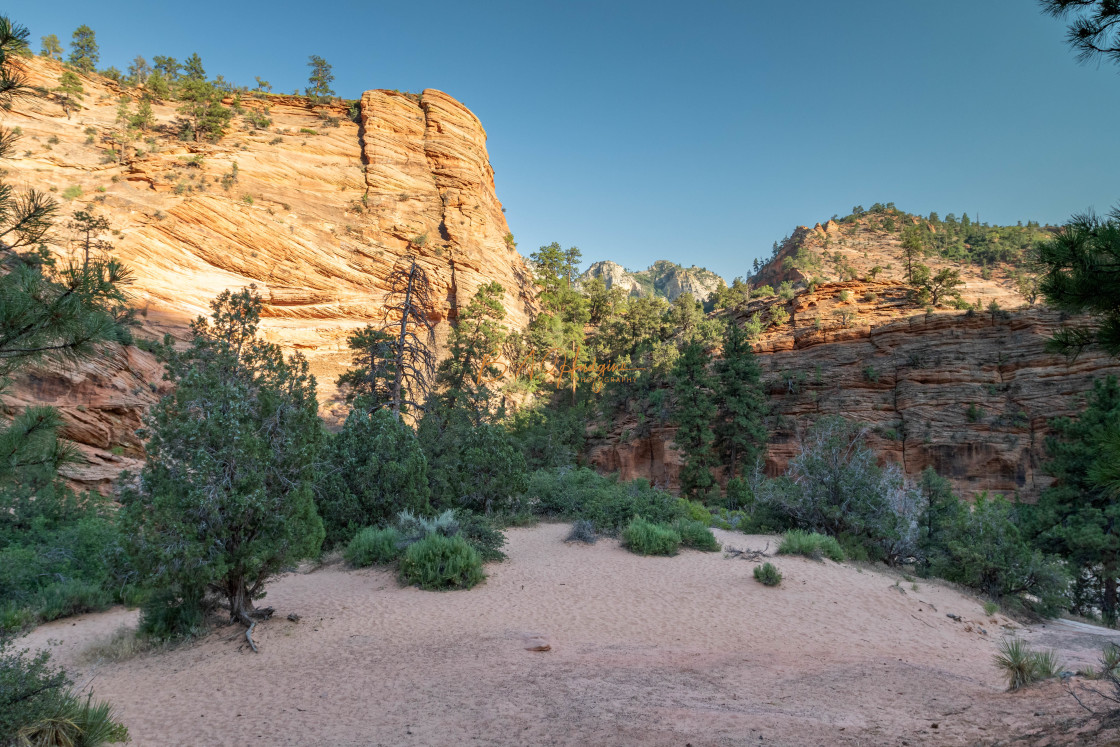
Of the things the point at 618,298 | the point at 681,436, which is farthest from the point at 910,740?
the point at 618,298

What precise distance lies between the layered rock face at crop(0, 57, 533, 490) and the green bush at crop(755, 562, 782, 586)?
2213 centimetres

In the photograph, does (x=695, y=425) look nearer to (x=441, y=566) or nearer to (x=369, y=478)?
(x=369, y=478)

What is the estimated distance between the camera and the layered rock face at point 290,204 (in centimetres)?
2983

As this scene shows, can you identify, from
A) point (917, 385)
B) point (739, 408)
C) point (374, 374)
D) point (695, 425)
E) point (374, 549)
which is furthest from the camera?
point (917, 385)

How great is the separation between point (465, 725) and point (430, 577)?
4.98 metres

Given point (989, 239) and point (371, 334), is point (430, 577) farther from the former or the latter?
point (989, 239)

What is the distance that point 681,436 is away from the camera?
26.3 meters

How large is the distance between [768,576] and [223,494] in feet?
29.3

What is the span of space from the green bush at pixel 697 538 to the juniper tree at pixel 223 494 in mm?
8538

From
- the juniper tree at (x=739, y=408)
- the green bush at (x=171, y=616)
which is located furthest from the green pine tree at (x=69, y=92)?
the juniper tree at (x=739, y=408)

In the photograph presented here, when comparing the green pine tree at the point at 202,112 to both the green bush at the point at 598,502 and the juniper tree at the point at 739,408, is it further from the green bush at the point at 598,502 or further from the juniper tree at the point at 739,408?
the juniper tree at the point at 739,408

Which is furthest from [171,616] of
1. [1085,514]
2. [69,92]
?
[69,92]

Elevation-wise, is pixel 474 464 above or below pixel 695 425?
below

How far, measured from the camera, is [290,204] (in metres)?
36.1
